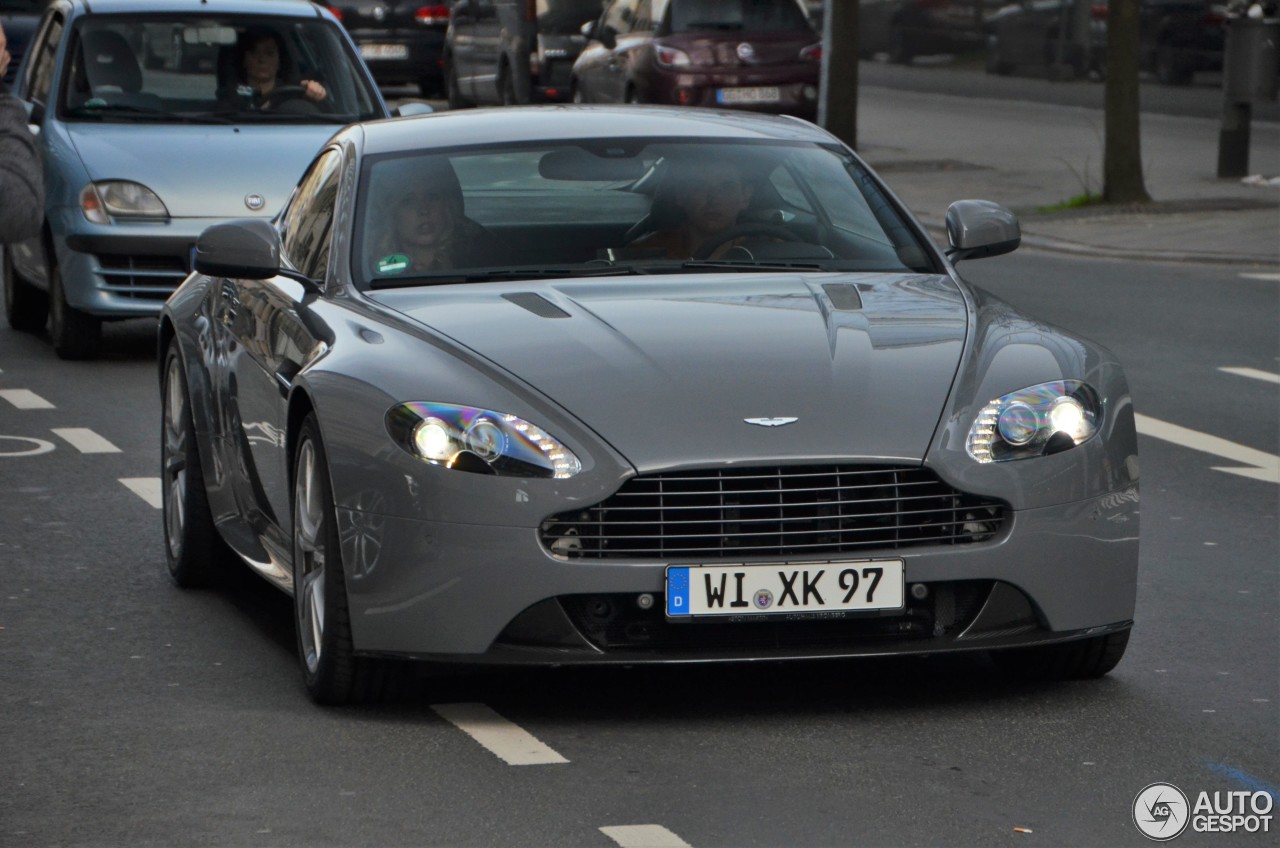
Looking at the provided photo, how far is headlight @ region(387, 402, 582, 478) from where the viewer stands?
227 inches

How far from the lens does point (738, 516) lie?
575cm

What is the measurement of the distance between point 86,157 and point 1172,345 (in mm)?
5731

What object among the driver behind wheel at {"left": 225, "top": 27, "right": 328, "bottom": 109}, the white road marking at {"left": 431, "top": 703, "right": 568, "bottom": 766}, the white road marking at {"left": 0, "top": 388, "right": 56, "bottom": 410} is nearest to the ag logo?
the white road marking at {"left": 431, "top": 703, "right": 568, "bottom": 766}

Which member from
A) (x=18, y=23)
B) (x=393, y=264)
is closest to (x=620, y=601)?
(x=393, y=264)

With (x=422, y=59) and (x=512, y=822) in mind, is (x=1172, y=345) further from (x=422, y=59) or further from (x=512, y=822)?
(x=422, y=59)

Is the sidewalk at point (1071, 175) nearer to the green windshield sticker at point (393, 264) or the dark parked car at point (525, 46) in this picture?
the dark parked car at point (525, 46)

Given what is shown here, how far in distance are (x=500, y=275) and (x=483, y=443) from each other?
4.09 ft

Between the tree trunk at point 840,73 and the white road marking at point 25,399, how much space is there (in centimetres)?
1528

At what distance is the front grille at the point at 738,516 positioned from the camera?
18.8 ft

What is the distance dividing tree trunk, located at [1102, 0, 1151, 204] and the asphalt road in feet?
45.1

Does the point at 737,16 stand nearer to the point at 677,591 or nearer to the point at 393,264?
the point at 393,264

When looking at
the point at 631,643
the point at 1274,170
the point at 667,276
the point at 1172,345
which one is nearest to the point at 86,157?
the point at 1172,345

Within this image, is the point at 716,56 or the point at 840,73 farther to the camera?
the point at 716,56

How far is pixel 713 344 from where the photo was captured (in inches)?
245
